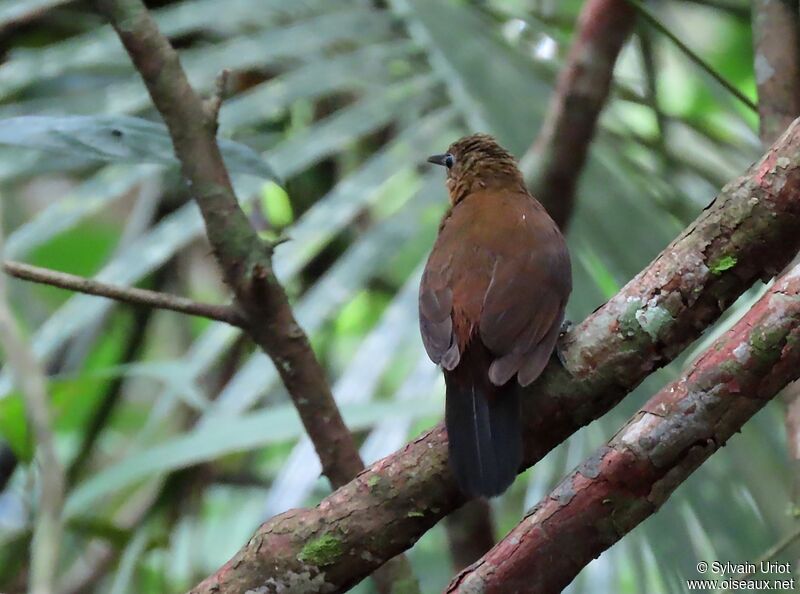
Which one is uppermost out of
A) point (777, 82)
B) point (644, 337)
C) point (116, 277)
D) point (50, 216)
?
point (50, 216)

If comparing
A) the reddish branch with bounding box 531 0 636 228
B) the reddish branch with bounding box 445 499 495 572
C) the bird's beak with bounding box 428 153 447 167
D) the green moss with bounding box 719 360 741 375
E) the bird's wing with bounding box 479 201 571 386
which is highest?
the bird's beak with bounding box 428 153 447 167

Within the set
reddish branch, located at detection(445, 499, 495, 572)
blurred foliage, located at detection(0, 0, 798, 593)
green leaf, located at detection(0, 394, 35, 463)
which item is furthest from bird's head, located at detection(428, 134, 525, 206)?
green leaf, located at detection(0, 394, 35, 463)

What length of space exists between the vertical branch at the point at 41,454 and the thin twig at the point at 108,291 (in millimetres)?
544

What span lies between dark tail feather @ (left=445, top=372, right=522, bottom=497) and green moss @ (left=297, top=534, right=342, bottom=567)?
0.19m

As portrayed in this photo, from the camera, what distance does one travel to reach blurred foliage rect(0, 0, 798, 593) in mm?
1851

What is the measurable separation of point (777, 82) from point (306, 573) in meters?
1.34

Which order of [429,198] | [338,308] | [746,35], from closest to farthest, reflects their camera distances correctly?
[338,308]
[429,198]
[746,35]

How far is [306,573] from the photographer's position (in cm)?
133

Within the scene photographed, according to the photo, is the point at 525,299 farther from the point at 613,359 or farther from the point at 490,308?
the point at 613,359

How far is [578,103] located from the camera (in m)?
2.19

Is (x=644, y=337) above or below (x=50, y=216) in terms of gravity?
below

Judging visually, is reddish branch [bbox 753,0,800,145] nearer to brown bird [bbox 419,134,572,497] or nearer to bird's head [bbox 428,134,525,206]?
brown bird [bbox 419,134,572,497]

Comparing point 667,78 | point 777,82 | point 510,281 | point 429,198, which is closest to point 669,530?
point 510,281

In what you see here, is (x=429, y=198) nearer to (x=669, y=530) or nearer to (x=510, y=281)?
(x=510, y=281)
